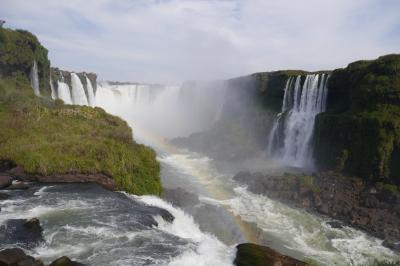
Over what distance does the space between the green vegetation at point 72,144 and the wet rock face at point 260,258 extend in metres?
10.0

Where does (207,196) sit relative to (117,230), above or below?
below

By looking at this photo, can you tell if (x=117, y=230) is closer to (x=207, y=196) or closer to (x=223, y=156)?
(x=207, y=196)

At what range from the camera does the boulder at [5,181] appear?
68.6 ft

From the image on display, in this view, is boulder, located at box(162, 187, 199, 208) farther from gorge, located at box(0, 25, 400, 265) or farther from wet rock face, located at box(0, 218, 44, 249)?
wet rock face, located at box(0, 218, 44, 249)

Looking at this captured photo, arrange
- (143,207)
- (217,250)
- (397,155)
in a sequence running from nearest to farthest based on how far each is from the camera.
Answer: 1. (217,250)
2. (143,207)
3. (397,155)

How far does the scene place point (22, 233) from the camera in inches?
605

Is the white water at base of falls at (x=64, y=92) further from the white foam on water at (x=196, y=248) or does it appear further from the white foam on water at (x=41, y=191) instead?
the white foam on water at (x=196, y=248)

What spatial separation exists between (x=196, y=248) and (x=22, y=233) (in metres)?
6.93

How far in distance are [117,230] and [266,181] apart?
22.0 m

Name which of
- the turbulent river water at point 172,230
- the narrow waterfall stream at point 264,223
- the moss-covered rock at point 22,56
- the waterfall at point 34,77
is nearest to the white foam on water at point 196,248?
the turbulent river water at point 172,230

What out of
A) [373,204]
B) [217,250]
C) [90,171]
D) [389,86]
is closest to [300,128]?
[389,86]

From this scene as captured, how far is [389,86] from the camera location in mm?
37500

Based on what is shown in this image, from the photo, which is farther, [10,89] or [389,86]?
[10,89]

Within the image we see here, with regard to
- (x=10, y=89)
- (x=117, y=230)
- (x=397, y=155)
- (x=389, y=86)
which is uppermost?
(x=389, y=86)
